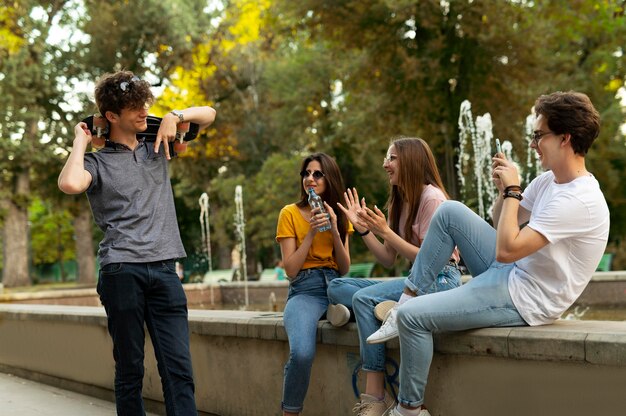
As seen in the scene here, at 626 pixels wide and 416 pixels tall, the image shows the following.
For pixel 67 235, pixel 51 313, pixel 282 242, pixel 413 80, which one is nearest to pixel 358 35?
pixel 413 80

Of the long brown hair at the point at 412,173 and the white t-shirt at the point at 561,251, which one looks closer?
the white t-shirt at the point at 561,251

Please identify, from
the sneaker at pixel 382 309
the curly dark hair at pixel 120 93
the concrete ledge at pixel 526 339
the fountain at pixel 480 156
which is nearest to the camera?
the concrete ledge at pixel 526 339

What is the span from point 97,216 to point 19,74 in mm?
26375

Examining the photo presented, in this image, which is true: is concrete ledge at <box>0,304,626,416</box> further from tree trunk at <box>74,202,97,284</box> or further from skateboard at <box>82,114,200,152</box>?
tree trunk at <box>74,202,97,284</box>

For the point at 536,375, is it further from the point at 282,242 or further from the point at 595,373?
the point at 282,242

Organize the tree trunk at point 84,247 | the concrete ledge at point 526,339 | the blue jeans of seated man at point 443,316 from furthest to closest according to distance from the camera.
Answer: the tree trunk at point 84,247, the blue jeans of seated man at point 443,316, the concrete ledge at point 526,339

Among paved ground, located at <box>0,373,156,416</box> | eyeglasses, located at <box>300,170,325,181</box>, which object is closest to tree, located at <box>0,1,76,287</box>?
paved ground, located at <box>0,373,156,416</box>

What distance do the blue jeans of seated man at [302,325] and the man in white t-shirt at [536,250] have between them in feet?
2.68

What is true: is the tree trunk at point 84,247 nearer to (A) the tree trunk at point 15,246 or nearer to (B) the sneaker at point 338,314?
(A) the tree trunk at point 15,246

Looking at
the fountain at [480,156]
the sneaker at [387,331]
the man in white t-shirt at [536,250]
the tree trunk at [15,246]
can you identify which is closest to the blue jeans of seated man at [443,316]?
the man in white t-shirt at [536,250]

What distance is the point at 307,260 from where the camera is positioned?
538 centimetres

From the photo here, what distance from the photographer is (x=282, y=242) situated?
211 inches

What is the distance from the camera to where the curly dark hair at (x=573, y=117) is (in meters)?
3.96

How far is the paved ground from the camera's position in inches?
271
